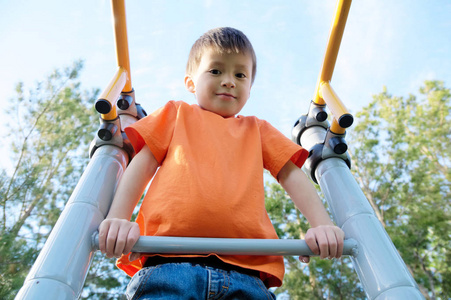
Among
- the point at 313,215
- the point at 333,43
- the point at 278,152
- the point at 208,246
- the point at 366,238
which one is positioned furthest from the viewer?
the point at 333,43

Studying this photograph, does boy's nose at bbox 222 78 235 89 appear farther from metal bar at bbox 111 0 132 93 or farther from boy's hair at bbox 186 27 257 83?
metal bar at bbox 111 0 132 93

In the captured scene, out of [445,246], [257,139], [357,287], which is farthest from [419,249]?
[257,139]

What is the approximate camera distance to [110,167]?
42.9 inches

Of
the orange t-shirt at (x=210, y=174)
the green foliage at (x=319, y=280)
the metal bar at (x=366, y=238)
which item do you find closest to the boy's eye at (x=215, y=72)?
the orange t-shirt at (x=210, y=174)

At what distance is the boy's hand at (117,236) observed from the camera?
32.3 inches

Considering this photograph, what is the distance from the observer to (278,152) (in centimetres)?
119

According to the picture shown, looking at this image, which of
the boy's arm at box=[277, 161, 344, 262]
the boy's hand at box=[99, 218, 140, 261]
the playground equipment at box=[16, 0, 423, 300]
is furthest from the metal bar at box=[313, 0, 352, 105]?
the boy's hand at box=[99, 218, 140, 261]

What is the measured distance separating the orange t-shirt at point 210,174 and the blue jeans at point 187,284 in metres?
0.06

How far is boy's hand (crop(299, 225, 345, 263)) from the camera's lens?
0.89 metres

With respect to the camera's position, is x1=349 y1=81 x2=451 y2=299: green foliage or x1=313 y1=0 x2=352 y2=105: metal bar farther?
x1=349 y1=81 x2=451 y2=299: green foliage

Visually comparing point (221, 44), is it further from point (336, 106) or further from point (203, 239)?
point (203, 239)

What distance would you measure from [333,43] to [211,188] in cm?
71

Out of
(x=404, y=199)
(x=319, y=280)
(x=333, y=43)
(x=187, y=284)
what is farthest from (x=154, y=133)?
(x=404, y=199)

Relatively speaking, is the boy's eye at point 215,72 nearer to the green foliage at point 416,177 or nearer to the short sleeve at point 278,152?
the short sleeve at point 278,152
